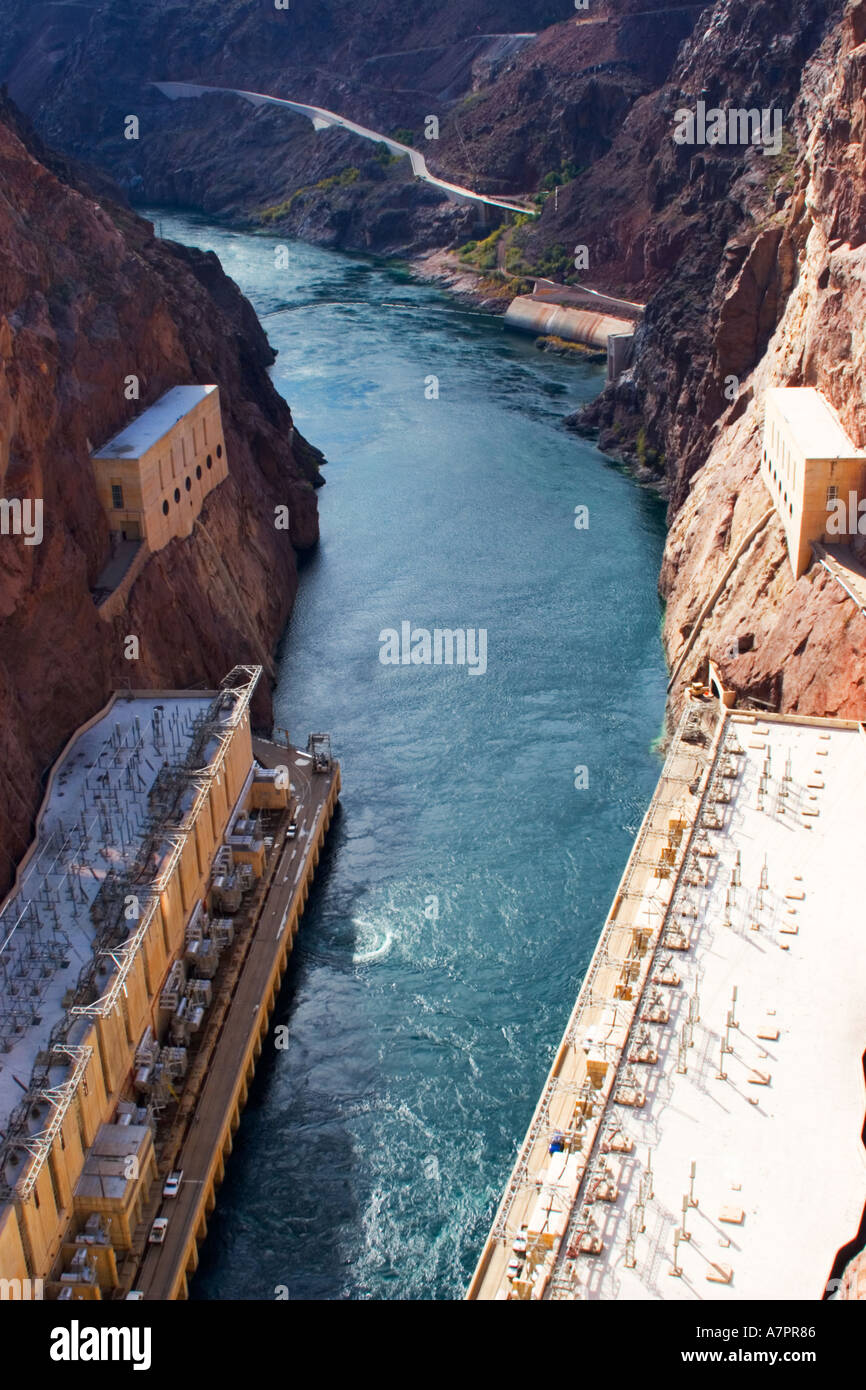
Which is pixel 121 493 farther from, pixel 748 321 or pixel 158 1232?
pixel 748 321

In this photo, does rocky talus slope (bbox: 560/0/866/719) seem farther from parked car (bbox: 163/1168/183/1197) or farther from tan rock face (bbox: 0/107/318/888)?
parked car (bbox: 163/1168/183/1197)

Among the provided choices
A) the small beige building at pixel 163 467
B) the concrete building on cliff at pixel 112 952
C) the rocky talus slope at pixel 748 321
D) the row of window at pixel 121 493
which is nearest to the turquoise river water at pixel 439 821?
the concrete building on cliff at pixel 112 952

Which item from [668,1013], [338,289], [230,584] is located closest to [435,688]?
[230,584]

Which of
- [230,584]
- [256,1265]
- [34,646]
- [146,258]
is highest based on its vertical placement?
[146,258]

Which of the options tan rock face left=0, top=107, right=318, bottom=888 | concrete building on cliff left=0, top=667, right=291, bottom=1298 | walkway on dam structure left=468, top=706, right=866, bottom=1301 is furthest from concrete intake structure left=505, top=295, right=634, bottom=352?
walkway on dam structure left=468, top=706, right=866, bottom=1301

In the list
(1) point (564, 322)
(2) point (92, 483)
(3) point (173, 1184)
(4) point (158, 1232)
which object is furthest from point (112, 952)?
(1) point (564, 322)

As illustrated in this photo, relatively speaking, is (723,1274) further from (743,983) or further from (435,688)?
(435,688)
